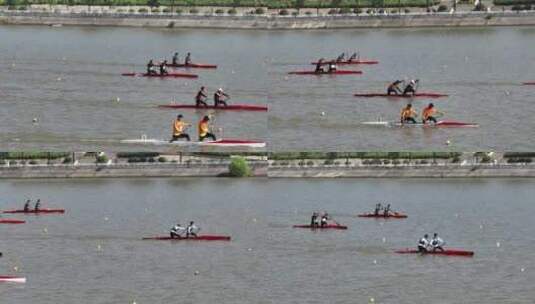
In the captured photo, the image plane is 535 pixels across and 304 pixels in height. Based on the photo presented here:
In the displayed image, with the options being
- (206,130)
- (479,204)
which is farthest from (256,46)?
(206,130)

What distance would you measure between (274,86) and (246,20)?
15171mm

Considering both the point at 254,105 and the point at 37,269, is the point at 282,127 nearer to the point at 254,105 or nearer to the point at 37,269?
the point at 254,105

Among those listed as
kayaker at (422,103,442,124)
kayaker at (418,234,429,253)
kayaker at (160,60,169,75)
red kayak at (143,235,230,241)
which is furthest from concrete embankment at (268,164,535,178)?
kayaker at (418,234,429,253)

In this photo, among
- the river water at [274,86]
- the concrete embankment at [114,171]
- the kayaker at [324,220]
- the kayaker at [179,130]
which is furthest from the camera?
the concrete embankment at [114,171]

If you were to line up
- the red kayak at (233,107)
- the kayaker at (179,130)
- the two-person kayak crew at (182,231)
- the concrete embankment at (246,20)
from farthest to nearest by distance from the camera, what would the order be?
the concrete embankment at (246,20)
the red kayak at (233,107)
the two-person kayak crew at (182,231)
the kayaker at (179,130)

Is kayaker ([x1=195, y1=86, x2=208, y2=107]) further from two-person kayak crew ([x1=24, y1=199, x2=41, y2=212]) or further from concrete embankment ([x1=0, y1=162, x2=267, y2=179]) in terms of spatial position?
concrete embankment ([x1=0, y1=162, x2=267, y2=179])

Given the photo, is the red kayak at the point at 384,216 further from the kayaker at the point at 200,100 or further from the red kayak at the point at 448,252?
the kayaker at the point at 200,100

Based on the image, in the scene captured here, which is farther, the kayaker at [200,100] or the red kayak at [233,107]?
the kayaker at [200,100]

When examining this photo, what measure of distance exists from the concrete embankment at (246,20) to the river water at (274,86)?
1020 millimetres

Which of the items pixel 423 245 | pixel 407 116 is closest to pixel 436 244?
pixel 423 245

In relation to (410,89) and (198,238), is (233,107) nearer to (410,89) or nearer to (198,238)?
(198,238)

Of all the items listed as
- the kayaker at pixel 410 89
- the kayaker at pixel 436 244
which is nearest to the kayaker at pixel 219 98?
the kayaker at pixel 410 89

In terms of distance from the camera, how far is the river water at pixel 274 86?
53.1 m

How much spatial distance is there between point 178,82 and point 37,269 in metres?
12.4
